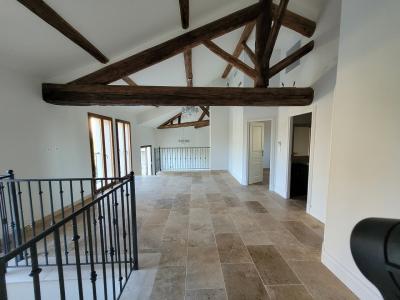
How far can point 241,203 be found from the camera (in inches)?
167

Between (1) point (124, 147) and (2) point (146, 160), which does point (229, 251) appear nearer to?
(1) point (124, 147)

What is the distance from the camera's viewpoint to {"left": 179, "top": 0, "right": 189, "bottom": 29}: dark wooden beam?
2617mm

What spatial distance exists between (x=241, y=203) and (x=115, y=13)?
393cm

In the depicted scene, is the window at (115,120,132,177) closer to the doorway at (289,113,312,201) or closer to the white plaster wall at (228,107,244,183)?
the white plaster wall at (228,107,244,183)

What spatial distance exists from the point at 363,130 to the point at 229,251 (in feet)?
6.50

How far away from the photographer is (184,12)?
2.80 m

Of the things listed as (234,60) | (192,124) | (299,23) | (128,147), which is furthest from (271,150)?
(192,124)

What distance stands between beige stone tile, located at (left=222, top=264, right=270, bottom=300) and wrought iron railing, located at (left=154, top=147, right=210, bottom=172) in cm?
988

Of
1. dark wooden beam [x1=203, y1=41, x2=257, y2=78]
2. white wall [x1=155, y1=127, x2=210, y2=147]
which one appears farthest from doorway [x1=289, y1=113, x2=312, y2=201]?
white wall [x1=155, y1=127, x2=210, y2=147]

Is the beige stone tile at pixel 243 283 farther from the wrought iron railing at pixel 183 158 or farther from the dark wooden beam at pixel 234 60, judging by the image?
the wrought iron railing at pixel 183 158

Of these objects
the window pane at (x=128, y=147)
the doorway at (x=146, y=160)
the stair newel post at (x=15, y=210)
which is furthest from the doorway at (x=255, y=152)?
the doorway at (x=146, y=160)

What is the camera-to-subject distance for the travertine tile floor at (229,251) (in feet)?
6.18

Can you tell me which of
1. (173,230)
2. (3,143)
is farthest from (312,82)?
(3,143)

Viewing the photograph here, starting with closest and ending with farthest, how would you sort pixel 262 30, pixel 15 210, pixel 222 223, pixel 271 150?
pixel 15 210 → pixel 262 30 → pixel 222 223 → pixel 271 150
